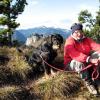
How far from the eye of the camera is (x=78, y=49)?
8.97m

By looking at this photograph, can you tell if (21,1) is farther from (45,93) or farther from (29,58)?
(45,93)

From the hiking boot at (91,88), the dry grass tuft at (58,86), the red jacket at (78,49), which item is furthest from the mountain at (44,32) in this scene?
the hiking boot at (91,88)

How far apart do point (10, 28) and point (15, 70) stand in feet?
45.3

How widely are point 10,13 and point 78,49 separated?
16.1m

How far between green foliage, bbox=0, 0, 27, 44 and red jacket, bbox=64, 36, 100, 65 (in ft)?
48.6

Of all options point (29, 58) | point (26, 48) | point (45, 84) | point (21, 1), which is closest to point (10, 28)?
point (21, 1)

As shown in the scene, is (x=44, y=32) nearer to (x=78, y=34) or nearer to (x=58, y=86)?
(x=58, y=86)

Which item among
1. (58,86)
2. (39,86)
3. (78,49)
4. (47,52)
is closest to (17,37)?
(47,52)

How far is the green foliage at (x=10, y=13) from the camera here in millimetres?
23641

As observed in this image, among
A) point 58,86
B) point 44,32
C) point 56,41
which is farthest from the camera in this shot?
point 44,32

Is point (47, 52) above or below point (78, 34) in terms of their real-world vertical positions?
below

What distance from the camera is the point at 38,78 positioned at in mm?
10391

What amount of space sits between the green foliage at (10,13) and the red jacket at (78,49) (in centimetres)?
1481

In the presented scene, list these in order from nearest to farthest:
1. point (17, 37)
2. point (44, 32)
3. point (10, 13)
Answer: point (10, 13), point (17, 37), point (44, 32)
